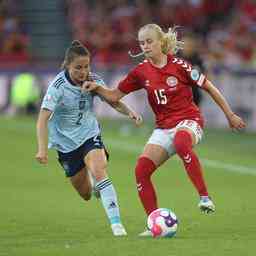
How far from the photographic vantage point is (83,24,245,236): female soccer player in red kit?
11609 millimetres

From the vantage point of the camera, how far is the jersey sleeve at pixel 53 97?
11711 mm

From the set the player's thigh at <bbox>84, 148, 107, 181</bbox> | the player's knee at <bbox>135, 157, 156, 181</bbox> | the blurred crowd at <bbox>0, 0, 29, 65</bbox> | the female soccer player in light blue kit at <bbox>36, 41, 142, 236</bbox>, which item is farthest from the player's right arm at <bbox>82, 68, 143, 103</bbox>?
the blurred crowd at <bbox>0, 0, 29, 65</bbox>

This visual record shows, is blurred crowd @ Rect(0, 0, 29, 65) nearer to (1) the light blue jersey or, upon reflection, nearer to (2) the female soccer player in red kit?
(1) the light blue jersey

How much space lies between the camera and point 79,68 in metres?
11.7

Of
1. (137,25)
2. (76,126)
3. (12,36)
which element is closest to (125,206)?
(76,126)

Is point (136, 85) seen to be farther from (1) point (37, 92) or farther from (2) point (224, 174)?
(1) point (37, 92)

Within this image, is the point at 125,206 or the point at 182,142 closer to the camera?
the point at 182,142

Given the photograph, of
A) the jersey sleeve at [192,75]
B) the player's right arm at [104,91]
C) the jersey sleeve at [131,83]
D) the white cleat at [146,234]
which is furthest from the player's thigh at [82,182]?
the jersey sleeve at [192,75]

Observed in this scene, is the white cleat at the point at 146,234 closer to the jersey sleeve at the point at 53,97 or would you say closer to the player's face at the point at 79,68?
the jersey sleeve at the point at 53,97

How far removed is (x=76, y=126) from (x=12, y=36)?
2542 centimetres

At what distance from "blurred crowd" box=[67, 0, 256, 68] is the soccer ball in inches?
759

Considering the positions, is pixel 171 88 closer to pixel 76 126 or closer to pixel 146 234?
pixel 76 126

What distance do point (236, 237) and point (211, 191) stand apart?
567 cm

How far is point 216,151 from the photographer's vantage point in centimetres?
2388
